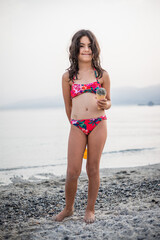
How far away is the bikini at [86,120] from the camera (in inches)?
140

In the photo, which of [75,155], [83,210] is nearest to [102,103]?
[75,155]

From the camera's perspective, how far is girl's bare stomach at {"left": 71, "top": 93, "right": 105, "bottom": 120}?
359cm

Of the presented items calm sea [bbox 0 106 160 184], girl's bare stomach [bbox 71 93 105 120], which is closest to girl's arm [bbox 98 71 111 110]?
girl's bare stomach [bbox 71 93 105 120]

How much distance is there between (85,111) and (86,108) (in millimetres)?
45

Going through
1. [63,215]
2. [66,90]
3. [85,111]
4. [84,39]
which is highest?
[84,39]

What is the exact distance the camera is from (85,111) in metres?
3.59

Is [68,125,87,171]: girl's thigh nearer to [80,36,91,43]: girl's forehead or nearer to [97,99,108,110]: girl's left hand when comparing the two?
[97,99,108,110]: girl's left hand

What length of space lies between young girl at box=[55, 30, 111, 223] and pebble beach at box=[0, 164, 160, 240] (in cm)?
34

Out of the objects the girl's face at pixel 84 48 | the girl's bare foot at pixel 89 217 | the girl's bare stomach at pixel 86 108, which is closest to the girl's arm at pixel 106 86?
the girl's bare stomach at pixel 86 108

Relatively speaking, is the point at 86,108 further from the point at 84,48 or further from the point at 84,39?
the point at 84,39

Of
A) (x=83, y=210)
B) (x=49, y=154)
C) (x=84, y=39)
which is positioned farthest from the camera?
(x=49, y=154)

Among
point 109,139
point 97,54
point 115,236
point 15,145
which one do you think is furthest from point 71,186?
point 109,139

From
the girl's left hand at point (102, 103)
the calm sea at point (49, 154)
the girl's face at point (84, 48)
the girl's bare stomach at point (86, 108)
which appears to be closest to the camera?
the girl's left hand at point (102, 103)

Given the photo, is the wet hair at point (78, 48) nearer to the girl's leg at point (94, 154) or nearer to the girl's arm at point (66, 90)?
the girl's arm at point (66, 90)
